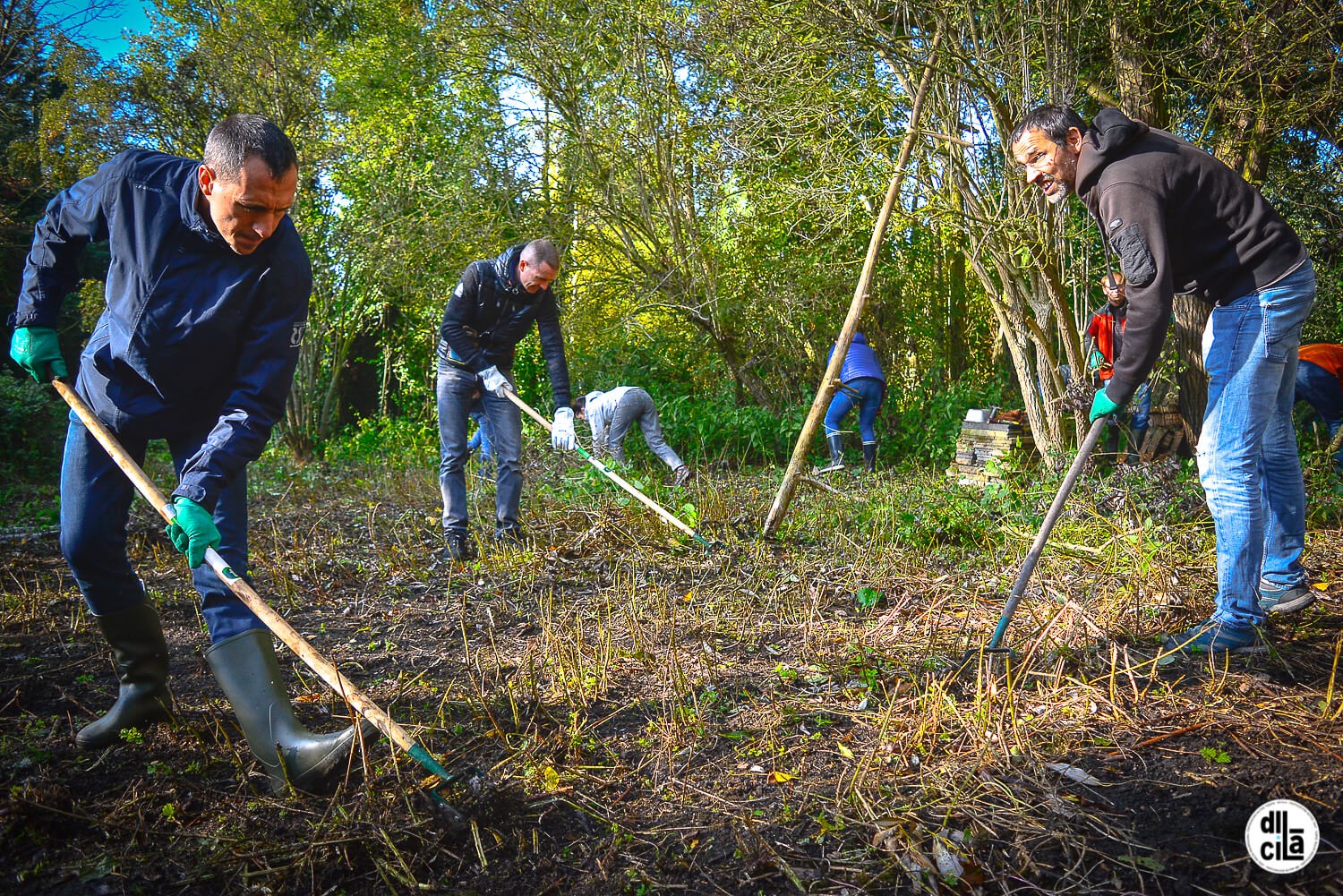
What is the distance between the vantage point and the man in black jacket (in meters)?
4.68

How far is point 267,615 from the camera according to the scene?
2084 millimetres

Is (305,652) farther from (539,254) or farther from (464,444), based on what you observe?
(539,254)

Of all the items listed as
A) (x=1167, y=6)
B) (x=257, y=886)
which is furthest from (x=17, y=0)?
(x=1167, y=6)

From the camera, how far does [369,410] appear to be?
12.0 metres

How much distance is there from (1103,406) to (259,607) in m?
2.65

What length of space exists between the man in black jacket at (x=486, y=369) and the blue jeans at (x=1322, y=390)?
4.41m

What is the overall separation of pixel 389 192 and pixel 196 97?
2.08 meters

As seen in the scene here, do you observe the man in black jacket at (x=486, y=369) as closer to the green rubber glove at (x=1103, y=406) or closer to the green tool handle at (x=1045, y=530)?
the green tool handle at (x=1045, y=530)

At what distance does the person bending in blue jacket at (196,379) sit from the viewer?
2.16m

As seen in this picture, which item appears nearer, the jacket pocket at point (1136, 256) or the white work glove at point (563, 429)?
the jacket pocket at point (1136, 256)

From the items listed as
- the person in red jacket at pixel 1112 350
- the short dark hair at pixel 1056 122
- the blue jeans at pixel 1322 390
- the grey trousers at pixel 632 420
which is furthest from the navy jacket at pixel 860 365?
the short dark hair at pixel 1056 122

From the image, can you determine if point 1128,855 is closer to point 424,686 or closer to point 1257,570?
point 1257,570

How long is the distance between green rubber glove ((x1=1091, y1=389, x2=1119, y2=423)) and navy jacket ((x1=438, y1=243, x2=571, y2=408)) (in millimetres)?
3125

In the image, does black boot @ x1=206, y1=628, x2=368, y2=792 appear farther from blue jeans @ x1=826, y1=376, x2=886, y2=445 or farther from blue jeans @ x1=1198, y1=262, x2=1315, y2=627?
blue jeans @ x1=826, y1=376, x2=886, y2=445
